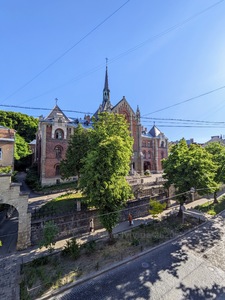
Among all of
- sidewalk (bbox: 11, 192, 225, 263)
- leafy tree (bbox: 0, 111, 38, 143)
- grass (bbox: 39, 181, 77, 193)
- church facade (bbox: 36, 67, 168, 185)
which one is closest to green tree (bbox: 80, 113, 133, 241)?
sidewalk (bbox: 11, 192, 225, 263)

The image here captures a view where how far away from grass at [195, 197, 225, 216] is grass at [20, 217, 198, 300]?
687 centimetres

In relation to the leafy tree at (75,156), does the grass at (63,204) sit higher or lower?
lower

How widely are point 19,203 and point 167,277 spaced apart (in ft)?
40.5

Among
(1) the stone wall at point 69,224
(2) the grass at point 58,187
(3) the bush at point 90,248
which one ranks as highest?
(2) the grass at point 58,187

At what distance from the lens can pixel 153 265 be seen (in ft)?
35.8

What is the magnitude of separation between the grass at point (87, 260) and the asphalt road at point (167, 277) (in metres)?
0.74

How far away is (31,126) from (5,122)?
6999 millimetres

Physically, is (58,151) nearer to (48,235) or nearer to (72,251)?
(48,235)

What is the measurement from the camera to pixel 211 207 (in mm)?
22219

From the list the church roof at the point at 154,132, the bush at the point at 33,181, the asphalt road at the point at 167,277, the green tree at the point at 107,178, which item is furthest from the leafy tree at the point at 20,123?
the asphalt road at the point at 167,277

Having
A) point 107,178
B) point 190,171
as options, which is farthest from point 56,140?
point 190,171

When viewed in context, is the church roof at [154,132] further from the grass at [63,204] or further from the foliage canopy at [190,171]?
the grass at [63,204]

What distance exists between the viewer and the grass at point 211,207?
823 inches

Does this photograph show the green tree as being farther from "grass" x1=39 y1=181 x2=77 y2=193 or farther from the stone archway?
"grass" x1=39 y1=181 x2=77 y2=193
